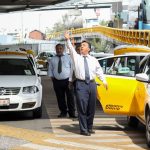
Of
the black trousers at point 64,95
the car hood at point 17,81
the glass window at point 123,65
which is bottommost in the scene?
the black trousers at point 64,95

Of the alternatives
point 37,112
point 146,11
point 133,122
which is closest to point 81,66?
point 133,122

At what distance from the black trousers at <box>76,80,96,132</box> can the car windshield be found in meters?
3.73

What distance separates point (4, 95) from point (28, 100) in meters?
0.57

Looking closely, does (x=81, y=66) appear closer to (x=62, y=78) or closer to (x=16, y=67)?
(x=62, y=78)

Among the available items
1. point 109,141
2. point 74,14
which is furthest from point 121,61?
point 74,14

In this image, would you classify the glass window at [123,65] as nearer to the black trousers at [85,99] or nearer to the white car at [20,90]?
the white car at [20,90]

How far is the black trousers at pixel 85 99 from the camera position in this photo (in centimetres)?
984

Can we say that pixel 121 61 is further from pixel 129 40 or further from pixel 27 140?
pixel 129 40

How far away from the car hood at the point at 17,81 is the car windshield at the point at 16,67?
0.59 metres

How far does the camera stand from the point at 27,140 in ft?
30.6

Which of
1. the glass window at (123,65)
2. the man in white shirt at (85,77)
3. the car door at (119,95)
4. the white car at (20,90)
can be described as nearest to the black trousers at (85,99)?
the man in white shirt at (85,77)

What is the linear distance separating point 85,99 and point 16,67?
413cm

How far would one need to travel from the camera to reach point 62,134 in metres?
10.2

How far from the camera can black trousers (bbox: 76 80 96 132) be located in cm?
984
